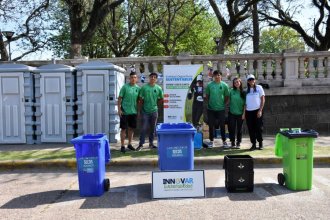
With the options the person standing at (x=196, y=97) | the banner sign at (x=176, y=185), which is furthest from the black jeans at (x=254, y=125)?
the banner sign at (x=176, y=185)

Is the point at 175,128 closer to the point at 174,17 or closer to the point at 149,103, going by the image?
the point at 149,103

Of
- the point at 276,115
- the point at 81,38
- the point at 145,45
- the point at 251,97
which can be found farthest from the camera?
the point at 145,45

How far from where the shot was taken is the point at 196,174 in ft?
20.7

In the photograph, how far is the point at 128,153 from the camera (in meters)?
9.59

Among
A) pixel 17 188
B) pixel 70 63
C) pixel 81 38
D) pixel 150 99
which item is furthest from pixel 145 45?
pixel 17 188

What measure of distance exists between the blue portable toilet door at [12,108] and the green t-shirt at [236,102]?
5.49 metres

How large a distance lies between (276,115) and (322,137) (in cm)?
149

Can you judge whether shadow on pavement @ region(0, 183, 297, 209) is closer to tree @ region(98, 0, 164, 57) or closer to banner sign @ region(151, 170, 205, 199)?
banner sign @ region(151, 170, 205, 199)

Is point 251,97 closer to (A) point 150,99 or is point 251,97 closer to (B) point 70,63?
(A) point 150,99

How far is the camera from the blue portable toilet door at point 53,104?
11.1 metres

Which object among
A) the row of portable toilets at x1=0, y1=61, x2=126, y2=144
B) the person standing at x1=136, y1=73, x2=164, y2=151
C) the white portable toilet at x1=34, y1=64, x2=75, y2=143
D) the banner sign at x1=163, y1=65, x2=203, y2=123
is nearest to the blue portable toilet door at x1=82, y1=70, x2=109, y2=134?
the row of portable toilets at x1=0, y1=61, x2=126, y2=144

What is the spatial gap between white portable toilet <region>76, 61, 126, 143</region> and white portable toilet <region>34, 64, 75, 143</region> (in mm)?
242

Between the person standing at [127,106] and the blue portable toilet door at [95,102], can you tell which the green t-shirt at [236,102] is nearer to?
the person standing at [127,106]

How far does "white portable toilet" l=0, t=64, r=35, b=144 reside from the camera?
437 inches
